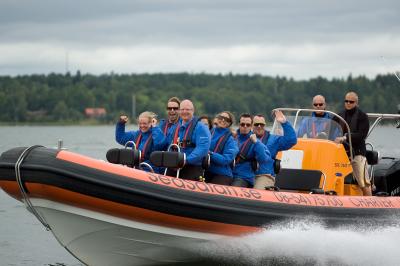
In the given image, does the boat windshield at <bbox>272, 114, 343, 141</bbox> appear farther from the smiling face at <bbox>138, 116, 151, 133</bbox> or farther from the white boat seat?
the white boat seat

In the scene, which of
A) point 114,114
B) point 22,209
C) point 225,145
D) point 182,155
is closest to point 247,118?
point 225,145

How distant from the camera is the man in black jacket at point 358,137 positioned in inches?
415

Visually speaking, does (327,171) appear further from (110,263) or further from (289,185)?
(110,263)

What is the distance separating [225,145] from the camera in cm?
942

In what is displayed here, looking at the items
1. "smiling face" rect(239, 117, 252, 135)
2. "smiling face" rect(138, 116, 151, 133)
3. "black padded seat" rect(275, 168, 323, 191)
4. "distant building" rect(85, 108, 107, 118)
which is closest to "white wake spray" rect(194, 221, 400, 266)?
"black padded seat" rect(275, 168, 323, 191)

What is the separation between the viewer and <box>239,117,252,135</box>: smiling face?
9.70 meters

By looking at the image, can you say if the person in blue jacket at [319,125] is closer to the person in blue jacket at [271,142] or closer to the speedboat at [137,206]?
the person in blue jacket at [271,142]

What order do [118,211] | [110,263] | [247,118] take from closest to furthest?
[118,211], [110,263], [247,118]

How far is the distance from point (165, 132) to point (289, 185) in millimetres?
1578

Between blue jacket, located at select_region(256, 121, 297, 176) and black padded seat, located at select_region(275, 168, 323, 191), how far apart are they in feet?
1.11

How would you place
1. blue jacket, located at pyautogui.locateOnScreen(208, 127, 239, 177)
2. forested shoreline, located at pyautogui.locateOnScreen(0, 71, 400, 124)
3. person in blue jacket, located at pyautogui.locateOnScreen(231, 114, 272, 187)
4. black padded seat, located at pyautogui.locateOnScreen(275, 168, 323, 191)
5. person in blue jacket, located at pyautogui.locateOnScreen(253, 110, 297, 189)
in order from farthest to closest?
forested shoreline, located at pyautogui.locateOnScreen(0, 71, 400, 124) < black padded seat, located at pyautogui.locateOnScreen(275, 168, 323, 191) < person in blue jacket, located at pyautogui.locateOnScreen(253, 110, 297, 189) < person in blue jacket, located at pyautogui.locateOnScreen(231, 114, 272, 187) < blue jacket, located at pyautogui.locateOnScreen(208, 127, 239, 177)

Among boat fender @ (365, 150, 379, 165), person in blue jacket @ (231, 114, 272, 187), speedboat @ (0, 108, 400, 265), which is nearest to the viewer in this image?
speedboat @ (0, 108, 400, 265)

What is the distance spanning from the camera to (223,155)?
939 centimetres

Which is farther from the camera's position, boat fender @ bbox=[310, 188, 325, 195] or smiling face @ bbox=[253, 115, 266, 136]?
smiling face @ bbox=[253, 115, 266, 136]
